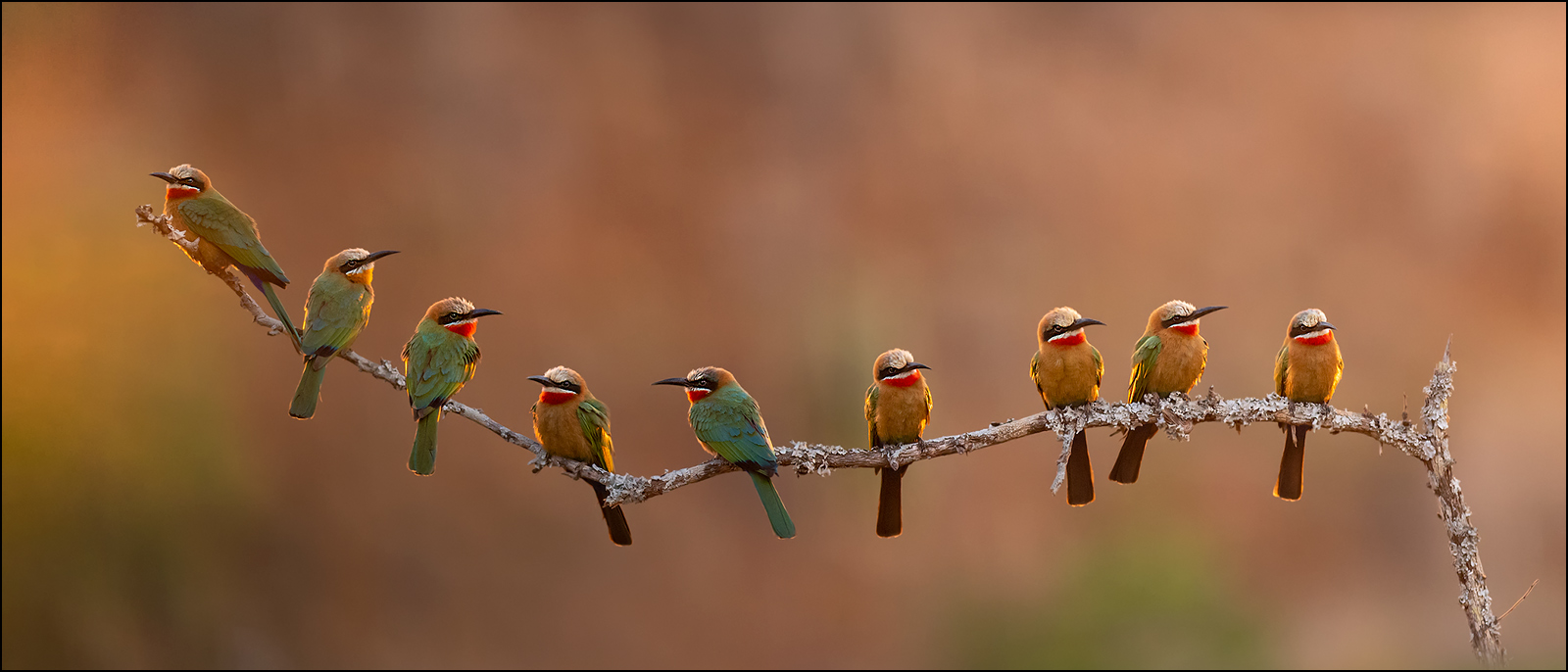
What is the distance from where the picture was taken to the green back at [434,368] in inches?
92.0

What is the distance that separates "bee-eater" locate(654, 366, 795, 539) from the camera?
236 centimetres

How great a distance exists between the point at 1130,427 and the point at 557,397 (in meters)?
1.54

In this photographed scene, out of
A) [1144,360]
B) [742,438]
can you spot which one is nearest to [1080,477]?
[1144,360]

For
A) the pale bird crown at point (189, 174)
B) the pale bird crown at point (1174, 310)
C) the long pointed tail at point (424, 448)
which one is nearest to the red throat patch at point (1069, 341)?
the pale bird crown at point (1174, 310)

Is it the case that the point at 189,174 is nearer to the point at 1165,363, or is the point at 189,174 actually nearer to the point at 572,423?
the point at 572,423

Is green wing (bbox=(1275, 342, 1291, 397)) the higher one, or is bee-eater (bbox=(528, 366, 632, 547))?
green wing (bbox=(1275, 342, 1291, 397))

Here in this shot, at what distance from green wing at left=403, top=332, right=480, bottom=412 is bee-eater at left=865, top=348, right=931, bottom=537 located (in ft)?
3.39

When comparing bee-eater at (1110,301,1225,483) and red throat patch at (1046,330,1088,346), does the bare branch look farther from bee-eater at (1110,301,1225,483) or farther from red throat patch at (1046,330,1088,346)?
red throat patch at (1046,330,1088,346)

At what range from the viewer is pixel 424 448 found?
7.46ft

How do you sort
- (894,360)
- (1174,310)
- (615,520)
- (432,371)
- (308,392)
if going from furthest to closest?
(1174,310) → (894,360) → (615,520) → (432,371) → (308,392)

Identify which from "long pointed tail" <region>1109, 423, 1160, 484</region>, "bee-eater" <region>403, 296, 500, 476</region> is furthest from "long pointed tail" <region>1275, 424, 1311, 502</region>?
"bee-eater" <region>403, 296, 500, 476</region>

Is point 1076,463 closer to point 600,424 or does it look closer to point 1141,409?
point 1141,409

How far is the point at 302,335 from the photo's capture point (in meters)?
2.28

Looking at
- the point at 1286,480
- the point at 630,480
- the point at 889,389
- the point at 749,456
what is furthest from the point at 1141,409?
the point at 630,480
